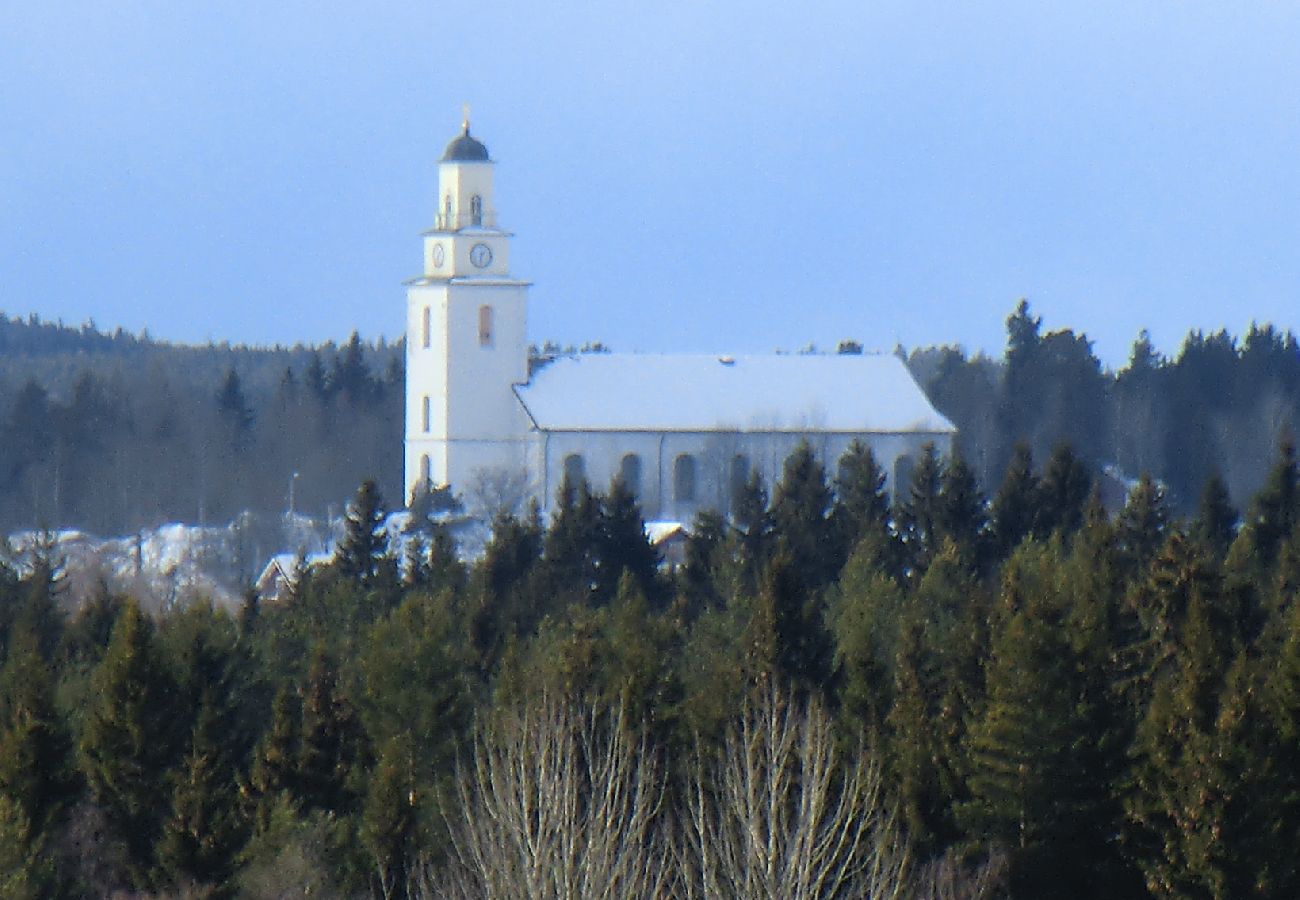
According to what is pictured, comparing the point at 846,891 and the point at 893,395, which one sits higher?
the point at 893,395

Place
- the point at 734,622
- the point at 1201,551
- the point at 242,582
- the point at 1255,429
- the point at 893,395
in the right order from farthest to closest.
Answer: the point at 1255,429 → the point at 893,395 → the point at 242,582 → the point at 734,622 → the point at 1201,551

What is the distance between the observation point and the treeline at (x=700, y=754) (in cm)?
2377

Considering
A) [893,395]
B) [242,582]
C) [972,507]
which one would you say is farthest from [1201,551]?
[893,395]

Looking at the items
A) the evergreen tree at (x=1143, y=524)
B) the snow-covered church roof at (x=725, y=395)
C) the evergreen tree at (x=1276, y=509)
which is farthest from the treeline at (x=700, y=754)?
the snow-covered church roof at (x=725, y=395)

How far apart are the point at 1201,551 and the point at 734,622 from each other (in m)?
5.85

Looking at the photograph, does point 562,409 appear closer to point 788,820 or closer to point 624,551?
point 624,551

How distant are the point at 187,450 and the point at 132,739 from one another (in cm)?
5281

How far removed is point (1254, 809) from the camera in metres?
24.1

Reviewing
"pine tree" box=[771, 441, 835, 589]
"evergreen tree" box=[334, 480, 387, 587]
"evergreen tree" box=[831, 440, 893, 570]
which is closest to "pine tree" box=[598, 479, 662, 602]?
"pine tree" box=[771, 441, 835, 589]

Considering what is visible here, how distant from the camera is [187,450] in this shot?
79750mm

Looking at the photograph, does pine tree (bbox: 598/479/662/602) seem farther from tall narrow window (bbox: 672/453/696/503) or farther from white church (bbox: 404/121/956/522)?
tall narrow window (bbox: 672/453/696/503)

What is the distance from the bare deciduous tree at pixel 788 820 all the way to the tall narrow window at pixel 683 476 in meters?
38.4

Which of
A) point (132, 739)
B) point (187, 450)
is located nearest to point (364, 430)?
point (187, 450)

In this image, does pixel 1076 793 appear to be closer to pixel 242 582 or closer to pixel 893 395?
pixel 242 582
